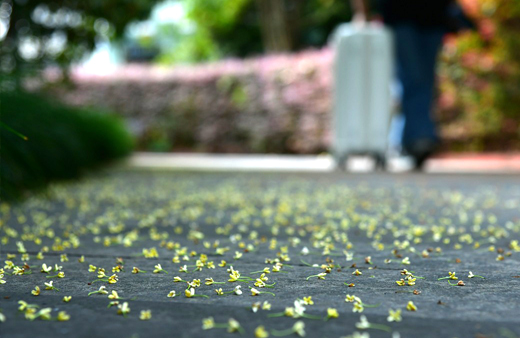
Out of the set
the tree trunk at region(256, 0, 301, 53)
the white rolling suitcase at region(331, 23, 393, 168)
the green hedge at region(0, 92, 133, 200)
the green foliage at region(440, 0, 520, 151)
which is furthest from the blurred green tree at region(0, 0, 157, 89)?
the tree trunk at region(256, 0, 301, 53)

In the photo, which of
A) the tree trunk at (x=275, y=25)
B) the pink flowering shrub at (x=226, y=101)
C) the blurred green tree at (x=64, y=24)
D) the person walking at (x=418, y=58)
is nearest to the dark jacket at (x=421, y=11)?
the person walking at (x=418, y=58)

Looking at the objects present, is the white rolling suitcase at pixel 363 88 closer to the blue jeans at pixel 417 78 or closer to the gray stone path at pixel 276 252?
the blue jeans at pixel 417 78

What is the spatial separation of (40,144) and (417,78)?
332 cm

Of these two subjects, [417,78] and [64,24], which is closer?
[417,78]

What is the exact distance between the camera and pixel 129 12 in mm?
6246

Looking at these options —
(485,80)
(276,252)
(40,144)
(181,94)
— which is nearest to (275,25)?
(181,94)

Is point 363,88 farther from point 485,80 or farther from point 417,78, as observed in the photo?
point 485,80

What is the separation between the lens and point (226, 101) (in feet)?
34.1

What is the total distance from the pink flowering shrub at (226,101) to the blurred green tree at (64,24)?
331cm

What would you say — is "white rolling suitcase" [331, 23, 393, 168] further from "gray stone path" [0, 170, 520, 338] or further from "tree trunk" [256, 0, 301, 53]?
"tree trunk" [256, 0, 301, 53]

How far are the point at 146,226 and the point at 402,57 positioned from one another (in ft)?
11.9

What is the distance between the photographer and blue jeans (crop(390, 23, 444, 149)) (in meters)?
5.55

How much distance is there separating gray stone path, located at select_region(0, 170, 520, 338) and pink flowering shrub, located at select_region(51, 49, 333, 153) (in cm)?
492

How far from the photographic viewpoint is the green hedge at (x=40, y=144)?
350 cm
